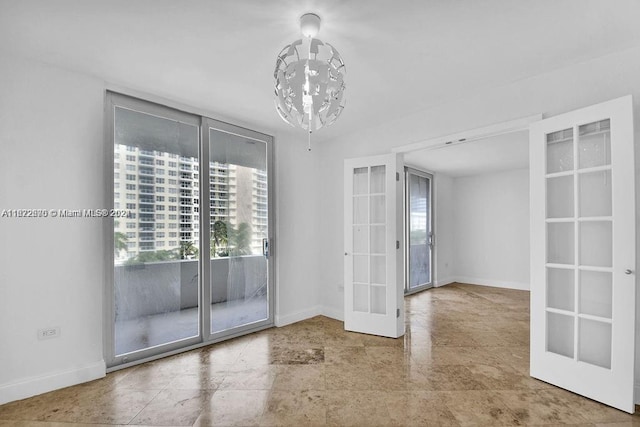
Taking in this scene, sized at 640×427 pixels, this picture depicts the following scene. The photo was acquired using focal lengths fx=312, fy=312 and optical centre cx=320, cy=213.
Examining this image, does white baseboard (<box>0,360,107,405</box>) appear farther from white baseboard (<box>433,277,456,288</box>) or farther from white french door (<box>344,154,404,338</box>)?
white baseboard (<box>433,277,456,288</box>)

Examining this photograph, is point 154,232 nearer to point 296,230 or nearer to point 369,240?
point 296,230

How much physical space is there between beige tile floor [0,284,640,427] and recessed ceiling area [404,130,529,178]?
2.52 m

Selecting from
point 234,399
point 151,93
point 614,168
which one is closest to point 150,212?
point 151,93

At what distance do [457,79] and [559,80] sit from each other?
0.80 meters

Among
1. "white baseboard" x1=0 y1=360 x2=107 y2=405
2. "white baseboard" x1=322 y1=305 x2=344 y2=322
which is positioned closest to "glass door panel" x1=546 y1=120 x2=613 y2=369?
"white baseboard" x1=322 y1=305 x2=344 y2=322

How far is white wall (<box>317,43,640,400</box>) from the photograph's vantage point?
7.78ft

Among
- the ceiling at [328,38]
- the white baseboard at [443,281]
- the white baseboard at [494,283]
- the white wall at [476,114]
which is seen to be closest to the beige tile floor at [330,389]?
the white wall at [476,114]

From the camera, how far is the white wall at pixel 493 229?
6.59m

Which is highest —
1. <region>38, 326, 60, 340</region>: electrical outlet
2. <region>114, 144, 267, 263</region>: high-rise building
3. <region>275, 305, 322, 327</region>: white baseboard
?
<region>114, 144, 267, 263</region>: high-rise building

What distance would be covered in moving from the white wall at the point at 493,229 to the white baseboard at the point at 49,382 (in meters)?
7.03

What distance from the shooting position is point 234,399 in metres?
2.36

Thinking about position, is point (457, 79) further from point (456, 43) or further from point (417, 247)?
point (417, 247)

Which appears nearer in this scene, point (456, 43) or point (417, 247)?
point (456, 43)

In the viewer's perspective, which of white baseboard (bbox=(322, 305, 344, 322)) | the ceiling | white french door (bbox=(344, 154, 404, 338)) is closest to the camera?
the ceiling
